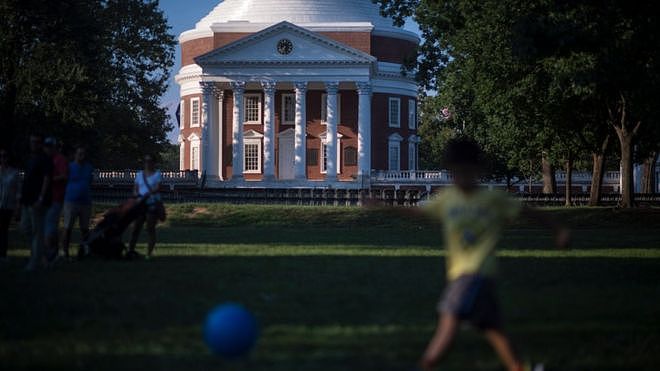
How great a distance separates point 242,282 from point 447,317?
795cm

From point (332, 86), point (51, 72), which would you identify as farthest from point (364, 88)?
point (51, 72)

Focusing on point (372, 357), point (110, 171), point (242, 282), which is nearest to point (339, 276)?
point (242, 282)

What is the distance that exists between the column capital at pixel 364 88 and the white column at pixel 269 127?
688 centimetres

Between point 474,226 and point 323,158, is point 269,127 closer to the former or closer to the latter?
point 323,158

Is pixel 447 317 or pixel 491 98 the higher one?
pixel 491 98

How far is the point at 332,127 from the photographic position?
83125 mm

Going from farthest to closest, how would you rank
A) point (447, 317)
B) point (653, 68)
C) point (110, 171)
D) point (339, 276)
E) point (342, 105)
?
point (342, 105)
point (110, 171)
point (653, 68)
point (339, 276)
point (447, 317)

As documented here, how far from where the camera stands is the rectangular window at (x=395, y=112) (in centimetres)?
9119

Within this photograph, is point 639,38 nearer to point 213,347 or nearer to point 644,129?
point 213,347

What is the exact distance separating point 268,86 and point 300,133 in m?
4.66

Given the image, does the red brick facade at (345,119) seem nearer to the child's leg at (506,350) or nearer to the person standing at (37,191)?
the person standing at (37,191)

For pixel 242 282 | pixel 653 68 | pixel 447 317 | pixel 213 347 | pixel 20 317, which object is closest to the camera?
pixel 447 317

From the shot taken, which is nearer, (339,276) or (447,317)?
(447,317)

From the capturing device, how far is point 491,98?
145 ft
